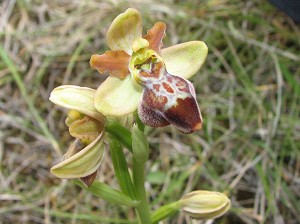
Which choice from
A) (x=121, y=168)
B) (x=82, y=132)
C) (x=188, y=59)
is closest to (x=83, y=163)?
(x=82, y=132)

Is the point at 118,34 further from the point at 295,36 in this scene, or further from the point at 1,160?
the point at 295,36

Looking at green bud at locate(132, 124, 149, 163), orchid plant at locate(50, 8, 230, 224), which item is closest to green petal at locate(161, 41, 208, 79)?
orchid plant at locate(50, 8, 230, 224)

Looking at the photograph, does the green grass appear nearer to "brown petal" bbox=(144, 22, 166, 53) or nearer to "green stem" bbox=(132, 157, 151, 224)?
"green stem" bbox=(132, 157, 151, 224)

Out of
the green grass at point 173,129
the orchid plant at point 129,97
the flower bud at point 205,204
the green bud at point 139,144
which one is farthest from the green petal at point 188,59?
the green grass at point 173,129

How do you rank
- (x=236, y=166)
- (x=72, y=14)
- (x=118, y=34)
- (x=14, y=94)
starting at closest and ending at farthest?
1. (x=118, y=34)
2. (x=236, y=166)
3. (x=14, y=94)
4. (x=72, y=14)

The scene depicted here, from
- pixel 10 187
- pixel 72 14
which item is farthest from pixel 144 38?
pixel 72 14

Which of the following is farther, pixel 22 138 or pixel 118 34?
pixel 22 138
